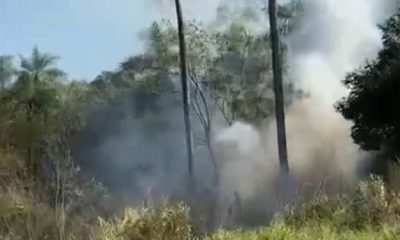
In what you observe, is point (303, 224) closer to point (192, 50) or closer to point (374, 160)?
point (374, 160)

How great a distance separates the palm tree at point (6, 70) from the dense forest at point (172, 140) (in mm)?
91

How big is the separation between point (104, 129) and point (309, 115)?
10.1 meters

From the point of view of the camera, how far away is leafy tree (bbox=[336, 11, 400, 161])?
92.8 feet

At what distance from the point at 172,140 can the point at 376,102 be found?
14200 mm

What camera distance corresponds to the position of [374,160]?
28594 millimetres

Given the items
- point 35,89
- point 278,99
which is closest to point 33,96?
point 35,89

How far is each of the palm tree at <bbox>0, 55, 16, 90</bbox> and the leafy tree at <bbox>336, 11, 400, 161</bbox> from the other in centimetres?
1964

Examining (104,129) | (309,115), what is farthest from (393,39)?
(104,129)

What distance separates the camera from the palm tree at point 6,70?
44066 mm

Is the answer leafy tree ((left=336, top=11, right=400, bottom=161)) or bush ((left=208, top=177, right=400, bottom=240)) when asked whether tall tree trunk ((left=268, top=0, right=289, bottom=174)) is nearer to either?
leafy tree ((left=336, top=11, right=400, bottom=161))

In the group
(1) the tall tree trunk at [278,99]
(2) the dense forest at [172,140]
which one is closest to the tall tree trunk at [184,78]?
(2) the dense forest at [172,140]

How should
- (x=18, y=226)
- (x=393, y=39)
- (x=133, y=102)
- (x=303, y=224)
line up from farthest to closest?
(x=133, y=102) < (x=393, y=39) < (x=18, y=226) < (x=303, y=224)

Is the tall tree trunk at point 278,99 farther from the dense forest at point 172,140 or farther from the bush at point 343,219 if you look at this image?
the bush at point 343,219

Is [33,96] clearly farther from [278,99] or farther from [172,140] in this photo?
[278,99]
